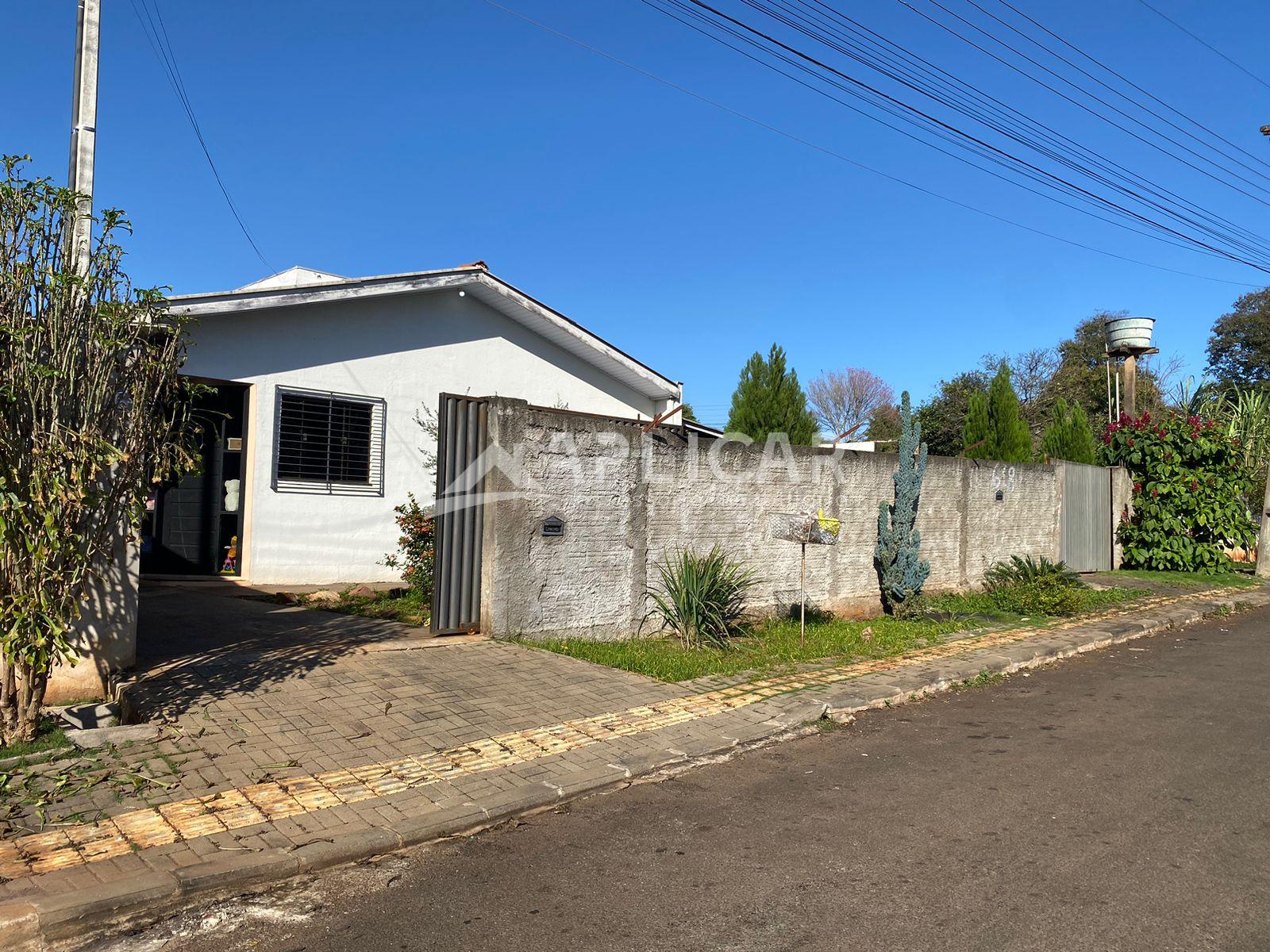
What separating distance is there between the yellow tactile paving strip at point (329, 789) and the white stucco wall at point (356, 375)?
22.7 feet

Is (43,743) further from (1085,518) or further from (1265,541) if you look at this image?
(1265,541)

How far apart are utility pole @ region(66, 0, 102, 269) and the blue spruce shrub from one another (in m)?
9.07

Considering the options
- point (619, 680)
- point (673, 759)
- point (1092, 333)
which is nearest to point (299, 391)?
point (619, 680)

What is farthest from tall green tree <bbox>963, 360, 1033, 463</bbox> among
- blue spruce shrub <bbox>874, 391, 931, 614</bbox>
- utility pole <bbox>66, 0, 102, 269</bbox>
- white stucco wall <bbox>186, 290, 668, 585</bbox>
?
utility pole <bbox>66, 0, 102, 269</bbox>

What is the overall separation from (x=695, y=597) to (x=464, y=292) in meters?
7.06

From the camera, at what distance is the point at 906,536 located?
37.8ft

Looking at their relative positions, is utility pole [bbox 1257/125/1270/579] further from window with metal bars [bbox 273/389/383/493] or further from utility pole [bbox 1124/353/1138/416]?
window with metal bars [bbox 273/389/383/493]

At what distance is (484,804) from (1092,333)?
44.3 m

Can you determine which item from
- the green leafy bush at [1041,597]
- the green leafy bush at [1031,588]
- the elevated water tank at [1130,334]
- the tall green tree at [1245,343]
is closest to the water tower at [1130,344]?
the elevated water tank at [1130,334]

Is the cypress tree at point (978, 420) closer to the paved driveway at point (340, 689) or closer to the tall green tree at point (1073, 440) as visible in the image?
the tall green tree at point (1073, 440)

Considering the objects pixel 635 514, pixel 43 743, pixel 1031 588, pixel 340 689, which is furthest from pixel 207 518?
pixel 1031 588

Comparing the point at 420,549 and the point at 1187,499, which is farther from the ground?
the point at 1187,499

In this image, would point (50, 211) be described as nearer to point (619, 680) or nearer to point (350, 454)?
point (619, 680)

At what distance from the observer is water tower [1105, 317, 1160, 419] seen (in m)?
18.7
